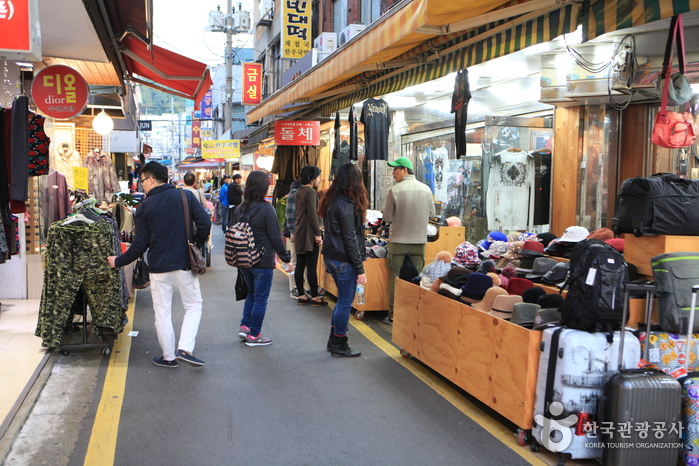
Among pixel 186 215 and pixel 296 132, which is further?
pixel 296 132

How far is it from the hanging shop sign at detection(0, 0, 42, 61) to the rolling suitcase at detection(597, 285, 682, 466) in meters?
4.35

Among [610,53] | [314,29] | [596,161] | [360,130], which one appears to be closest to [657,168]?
[596,161]

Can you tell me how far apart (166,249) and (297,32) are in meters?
17.7

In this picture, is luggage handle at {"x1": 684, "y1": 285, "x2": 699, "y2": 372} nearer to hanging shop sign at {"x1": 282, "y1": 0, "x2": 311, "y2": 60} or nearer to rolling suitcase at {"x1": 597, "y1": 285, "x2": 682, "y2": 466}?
rolling suitcase at {"x1": 597, "y1": 285, "x2": 682, "y2": 466}

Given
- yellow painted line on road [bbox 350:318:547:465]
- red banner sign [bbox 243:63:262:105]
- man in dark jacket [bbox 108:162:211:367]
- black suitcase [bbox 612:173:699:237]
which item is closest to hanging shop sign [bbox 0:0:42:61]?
man in dark jacket [bbox 108:162:211:367]

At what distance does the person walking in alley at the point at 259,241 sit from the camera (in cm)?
650

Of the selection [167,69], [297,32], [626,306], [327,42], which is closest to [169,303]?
[626,306]

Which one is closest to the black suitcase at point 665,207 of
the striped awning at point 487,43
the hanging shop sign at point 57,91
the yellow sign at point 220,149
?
the striped awning at point 487,43

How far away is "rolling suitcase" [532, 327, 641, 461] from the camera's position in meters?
3.81

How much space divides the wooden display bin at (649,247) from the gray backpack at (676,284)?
28 centimetres

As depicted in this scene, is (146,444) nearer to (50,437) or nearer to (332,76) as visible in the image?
(50,437)

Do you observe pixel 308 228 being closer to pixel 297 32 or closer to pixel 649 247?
pixel 649 247

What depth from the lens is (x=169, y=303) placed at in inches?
231

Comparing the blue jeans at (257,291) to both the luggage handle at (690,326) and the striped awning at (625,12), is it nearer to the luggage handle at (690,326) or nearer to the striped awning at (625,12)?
the striped awning at (625,12)
